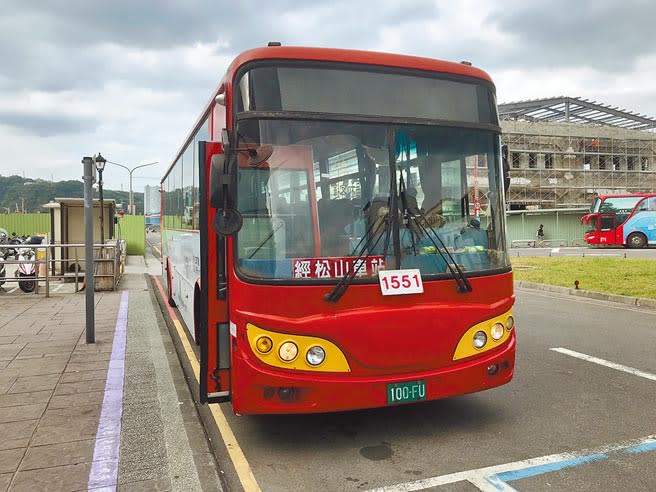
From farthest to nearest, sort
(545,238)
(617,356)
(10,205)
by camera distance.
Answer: (10,205) → (545,238) → (617,356)

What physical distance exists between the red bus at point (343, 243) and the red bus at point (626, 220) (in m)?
29.5

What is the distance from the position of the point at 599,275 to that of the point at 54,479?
1481 centimetres

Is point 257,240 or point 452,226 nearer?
point 257,240

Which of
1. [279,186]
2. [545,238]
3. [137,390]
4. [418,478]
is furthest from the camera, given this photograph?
[545,238]

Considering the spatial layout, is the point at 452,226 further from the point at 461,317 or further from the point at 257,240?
the point at 257,240

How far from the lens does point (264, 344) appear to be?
389 cm

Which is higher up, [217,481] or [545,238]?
[545,238]

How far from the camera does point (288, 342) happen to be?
12.7 ft

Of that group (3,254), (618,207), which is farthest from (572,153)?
(3,254)

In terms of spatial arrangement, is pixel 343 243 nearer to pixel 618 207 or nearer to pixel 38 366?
pixel 38 366

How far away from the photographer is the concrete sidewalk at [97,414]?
3762mm

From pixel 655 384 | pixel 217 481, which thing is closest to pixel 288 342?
pixel 217 481

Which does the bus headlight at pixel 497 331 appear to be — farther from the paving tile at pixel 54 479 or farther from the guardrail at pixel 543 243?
the guardrail at pixel 543 243

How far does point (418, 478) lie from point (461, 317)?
1.20 metres
